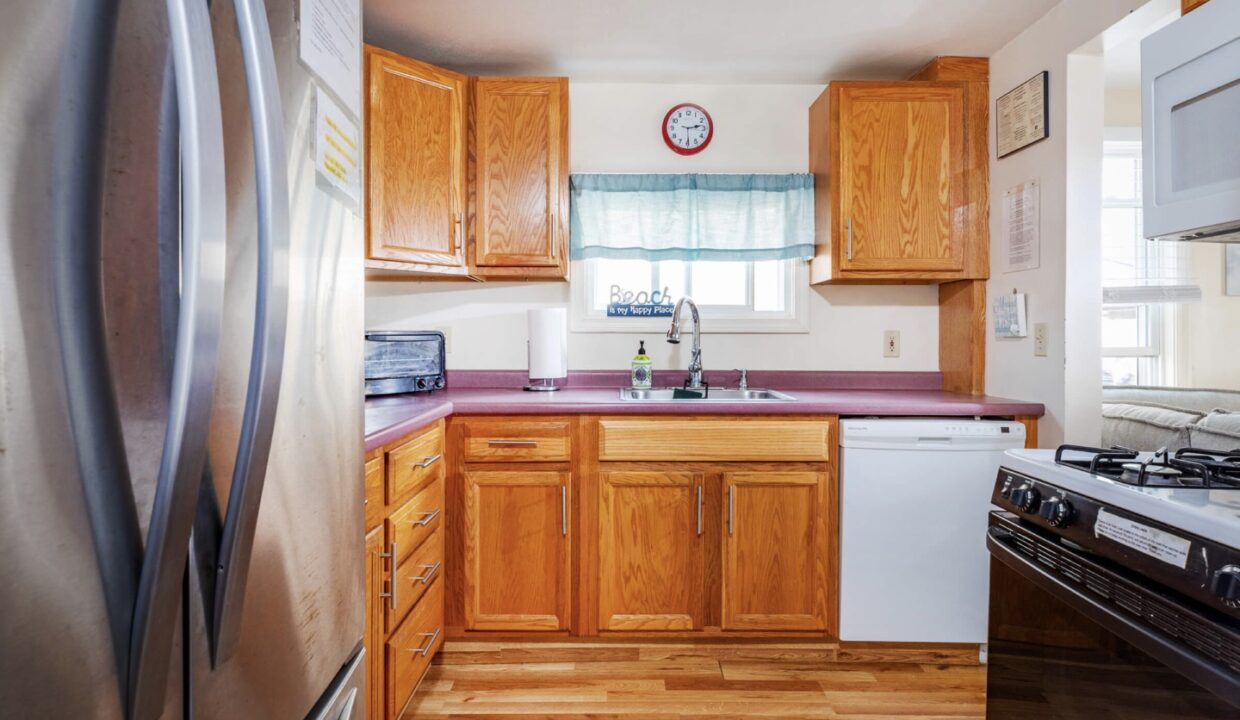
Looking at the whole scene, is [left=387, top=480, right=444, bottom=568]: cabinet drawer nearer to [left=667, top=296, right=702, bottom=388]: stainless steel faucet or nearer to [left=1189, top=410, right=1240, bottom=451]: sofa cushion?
[left=667, top=296, right=702, bottom=388]: stainless steel faucet

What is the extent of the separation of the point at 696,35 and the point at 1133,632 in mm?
2137

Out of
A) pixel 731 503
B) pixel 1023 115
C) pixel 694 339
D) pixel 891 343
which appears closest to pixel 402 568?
pixel 731 503

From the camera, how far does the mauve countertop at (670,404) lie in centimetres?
193

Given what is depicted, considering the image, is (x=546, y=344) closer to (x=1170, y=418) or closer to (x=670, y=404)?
(x=670, y=404)

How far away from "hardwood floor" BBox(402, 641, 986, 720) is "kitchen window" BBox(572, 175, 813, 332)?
1273 millimetres

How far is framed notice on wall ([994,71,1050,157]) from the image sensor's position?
2115mm

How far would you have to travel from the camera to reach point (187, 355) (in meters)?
0.44

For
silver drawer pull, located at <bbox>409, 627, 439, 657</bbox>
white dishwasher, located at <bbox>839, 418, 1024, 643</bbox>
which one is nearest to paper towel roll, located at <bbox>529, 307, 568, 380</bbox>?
silver drawer pull, located at <bbox>409, 627, 439, 657</bbox>

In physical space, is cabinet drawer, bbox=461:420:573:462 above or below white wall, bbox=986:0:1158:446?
below

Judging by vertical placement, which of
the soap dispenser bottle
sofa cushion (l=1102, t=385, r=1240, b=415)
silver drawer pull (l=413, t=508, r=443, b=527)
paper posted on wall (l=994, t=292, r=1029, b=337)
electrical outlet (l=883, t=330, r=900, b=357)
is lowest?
silver drawer pull (l=413, t=508, r=443, b=527)

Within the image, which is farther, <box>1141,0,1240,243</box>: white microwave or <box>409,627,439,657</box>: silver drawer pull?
<box>409,627,439,657</box>: silver drawer pull

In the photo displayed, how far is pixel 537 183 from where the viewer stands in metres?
2.40

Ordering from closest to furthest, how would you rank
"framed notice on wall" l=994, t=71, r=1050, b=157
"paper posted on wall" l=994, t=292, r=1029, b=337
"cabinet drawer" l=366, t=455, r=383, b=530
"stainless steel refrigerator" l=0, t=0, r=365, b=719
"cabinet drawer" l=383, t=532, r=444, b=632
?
"stainless steel refrigerator" l=0, t=0, r=365, b=719 < "cabinet drawer" l=366, t=455, r=383, b=530 < "cabinet drawer" l=383, t=532, r=444, b=632 < "framed notice on wall" l=994, t=71, r=1050, b=157 < "paper posted on wall" l=994, t=292, r=1029, b=337

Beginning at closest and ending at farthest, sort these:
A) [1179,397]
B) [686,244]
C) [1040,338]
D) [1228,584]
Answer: [1228,584] → [1040,338] → [686,244] → [1179,397]
